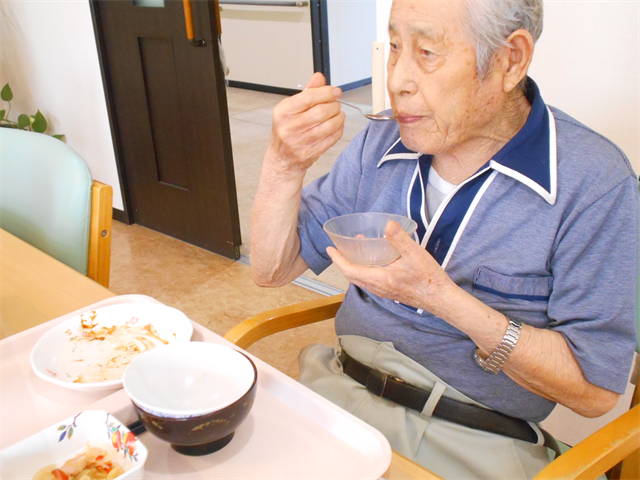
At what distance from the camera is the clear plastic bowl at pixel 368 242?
3.03 feet

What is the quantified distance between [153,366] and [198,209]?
2250mm

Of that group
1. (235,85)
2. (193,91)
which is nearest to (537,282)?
(193,91)

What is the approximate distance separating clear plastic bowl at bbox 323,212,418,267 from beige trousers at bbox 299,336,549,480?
0.78 feet

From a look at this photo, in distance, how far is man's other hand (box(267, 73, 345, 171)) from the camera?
3.23ft

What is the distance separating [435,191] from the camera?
3.84 ft

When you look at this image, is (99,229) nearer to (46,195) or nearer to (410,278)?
(46,195)

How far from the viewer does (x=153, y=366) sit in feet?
2.43

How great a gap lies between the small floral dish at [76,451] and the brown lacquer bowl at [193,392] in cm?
3

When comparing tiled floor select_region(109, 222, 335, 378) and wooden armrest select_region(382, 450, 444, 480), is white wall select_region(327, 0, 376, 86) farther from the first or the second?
wooden armrest select_region(382, 450, 444, 480)

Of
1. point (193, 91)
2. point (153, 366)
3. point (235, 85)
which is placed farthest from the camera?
point (235, 85)

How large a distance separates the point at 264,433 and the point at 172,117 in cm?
233

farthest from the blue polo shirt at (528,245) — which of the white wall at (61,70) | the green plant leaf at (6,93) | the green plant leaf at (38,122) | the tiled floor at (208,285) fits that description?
the green plant leaf at (6,93)

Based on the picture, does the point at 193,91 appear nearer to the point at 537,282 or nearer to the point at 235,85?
the point at 537,282

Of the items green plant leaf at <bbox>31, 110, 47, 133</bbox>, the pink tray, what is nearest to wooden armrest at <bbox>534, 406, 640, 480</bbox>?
the pink tray
